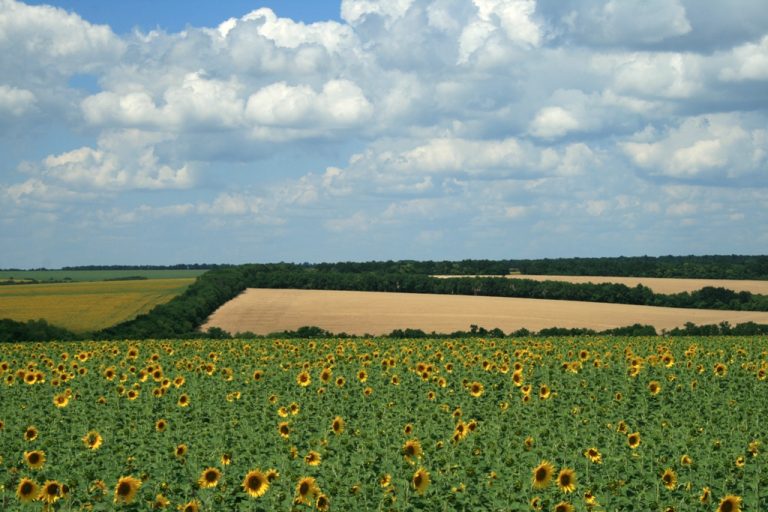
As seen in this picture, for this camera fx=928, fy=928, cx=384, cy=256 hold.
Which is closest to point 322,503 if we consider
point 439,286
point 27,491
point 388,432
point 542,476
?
point 542,476

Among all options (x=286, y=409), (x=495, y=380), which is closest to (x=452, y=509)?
(x=286, y=409)

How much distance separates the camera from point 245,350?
27016mm

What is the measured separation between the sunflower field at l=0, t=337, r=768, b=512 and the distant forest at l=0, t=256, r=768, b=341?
880 inches

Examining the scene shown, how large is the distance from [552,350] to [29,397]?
14976 millimetres

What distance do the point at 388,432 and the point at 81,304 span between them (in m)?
72.8

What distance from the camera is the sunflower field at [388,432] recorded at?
11625mm

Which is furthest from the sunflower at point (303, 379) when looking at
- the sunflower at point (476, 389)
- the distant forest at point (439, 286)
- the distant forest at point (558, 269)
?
the distant forest at point (558, 269)

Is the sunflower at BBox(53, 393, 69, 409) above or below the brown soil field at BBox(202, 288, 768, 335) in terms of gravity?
above

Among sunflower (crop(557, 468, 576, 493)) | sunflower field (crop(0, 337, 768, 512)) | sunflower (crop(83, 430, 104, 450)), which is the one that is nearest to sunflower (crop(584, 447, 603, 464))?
sunflower field (crop(0, 337, 768, 512))

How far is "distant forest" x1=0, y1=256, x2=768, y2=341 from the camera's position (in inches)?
2126

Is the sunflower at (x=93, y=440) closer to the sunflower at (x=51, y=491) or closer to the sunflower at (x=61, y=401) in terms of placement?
the sunflower at (x=61, y=401)

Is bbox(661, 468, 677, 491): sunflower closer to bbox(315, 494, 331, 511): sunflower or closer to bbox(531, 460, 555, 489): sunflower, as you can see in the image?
bbox(531, 460, 555, 489): sunflower

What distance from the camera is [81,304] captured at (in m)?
83.0

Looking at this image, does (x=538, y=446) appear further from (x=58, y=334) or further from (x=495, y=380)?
(x=58, y=334)
